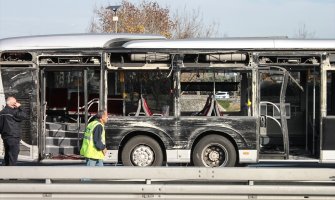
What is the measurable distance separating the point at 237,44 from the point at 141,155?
316cm

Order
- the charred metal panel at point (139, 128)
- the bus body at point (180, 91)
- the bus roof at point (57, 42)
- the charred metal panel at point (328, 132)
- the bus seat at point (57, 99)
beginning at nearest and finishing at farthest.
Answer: the charred metal panel at point (328, 132) < the bus body at point (180, 91) < the charred metal panel at point (139, 128) < the bus roof at point (57, 42) < the bus seat at point (57, 99)

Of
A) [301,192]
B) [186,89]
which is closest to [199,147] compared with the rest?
[186,89]

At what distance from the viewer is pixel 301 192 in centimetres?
711

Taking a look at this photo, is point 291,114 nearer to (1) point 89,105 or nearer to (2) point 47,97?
(1) point 89,105

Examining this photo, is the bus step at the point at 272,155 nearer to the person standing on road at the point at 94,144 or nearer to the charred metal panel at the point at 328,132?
the charred metal panel at the point at 328,132

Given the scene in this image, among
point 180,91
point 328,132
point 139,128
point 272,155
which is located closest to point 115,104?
point 139,128

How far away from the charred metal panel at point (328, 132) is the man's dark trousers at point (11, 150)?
6.34 metres

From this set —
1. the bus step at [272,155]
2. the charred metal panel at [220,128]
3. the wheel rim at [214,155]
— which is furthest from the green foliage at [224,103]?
the bus step at [272,155]

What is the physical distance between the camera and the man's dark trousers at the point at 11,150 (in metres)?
11.3

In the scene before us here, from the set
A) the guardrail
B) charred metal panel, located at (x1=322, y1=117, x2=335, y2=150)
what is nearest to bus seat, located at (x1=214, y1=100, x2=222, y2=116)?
charred metal panel, located at (x1=322, y1=117, x2=335, y2=150)

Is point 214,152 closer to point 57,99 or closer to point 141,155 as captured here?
point 141,155

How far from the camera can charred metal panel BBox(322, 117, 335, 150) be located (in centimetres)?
1192

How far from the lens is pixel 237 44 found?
1210 cm

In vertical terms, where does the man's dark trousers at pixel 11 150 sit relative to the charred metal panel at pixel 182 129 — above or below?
below
